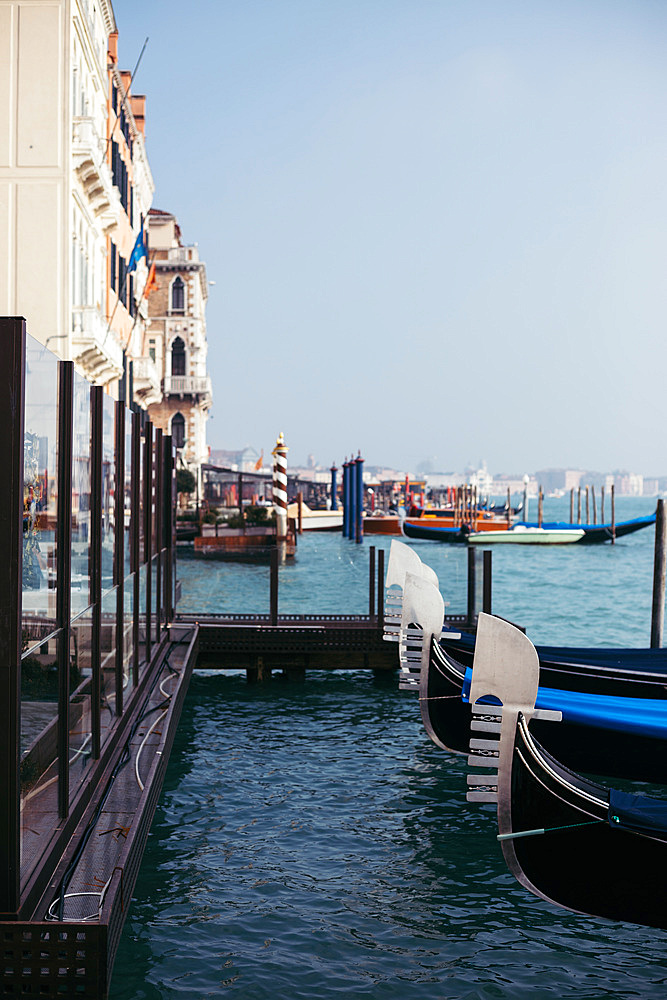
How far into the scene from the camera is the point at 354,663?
446 inches

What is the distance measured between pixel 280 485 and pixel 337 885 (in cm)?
2620

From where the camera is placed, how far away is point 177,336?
144ft

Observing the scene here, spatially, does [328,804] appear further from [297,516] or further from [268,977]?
[297,516]

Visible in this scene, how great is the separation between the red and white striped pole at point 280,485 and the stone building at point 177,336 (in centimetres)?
986

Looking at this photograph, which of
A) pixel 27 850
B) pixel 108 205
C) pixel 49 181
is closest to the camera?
pixel 27 850

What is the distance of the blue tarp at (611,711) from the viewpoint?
271 inches

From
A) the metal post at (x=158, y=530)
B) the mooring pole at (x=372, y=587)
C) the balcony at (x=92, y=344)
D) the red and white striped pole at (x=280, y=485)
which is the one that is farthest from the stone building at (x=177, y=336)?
the metal post at (x=158, y=530)

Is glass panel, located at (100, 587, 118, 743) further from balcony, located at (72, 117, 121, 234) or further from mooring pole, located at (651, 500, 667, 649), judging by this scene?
balcony, located at (72, 117, 121, 234)

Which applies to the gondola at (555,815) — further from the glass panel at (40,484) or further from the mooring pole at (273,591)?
the mooring pole at (273,591)

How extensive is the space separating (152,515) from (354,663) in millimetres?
3526

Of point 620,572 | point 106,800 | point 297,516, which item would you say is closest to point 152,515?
point 106,800

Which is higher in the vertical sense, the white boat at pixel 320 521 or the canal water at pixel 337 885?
the white boat at pixel 320 521

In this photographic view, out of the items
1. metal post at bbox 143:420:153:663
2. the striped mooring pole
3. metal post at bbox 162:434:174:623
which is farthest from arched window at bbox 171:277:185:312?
metal post at bbox 143:420:153:663

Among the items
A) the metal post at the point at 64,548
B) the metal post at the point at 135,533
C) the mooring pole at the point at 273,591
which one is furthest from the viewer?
the mooring pole at the point at 273,591
